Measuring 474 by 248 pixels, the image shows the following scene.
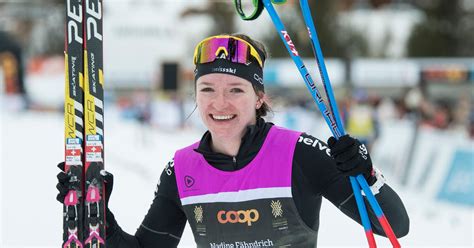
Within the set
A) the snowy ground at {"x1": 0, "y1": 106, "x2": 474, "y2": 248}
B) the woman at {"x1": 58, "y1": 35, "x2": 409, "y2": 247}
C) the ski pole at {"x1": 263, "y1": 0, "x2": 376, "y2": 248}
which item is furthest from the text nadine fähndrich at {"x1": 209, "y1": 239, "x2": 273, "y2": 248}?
the snowy ground at {"x1": 0, "y1": 106, "x2": 474, "y2": 248}

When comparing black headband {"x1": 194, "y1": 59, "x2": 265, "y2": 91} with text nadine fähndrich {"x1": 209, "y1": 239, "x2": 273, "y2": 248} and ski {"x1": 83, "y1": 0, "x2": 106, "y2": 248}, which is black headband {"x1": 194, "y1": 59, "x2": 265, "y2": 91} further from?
text nadine fähndrich {"x1": 209, "y1": 239, "x2": 273, "y2": 248}

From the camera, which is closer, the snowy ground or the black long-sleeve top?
the black long-sleeve top

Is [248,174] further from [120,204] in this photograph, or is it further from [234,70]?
[120,204]

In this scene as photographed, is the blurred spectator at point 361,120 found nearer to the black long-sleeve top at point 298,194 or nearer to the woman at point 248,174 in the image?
the black long-sleeve top at point 298,194

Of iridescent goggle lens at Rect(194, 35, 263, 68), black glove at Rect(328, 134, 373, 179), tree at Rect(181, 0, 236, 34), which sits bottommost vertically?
black glove at Rect(328, 134, 373, 179)

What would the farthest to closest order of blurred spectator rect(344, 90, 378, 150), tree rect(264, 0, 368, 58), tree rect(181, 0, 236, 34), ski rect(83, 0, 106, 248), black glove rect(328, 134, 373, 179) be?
tree rect(181, 0, 236, 34)
tree rect(264, 0, 368, 58)
blurred spectator rect(344, 90, 378, 150)
ski rect(83, 0, 106, 248)
black glove rect(328, 134, 373, 179)

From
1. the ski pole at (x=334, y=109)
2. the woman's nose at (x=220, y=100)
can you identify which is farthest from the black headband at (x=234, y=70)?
the ski pole at (x=334, y=109)

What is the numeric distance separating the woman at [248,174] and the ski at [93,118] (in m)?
0.17

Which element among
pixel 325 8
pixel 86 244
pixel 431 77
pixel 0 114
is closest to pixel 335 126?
pixel 86 244

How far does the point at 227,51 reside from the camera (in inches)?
123

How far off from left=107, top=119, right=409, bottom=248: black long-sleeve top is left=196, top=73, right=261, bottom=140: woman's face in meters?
0.11

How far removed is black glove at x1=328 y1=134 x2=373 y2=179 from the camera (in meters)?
2.82

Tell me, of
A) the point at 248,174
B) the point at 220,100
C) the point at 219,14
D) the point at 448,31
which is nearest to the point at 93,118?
the point at 220,100

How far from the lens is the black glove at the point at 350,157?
2820 mm
